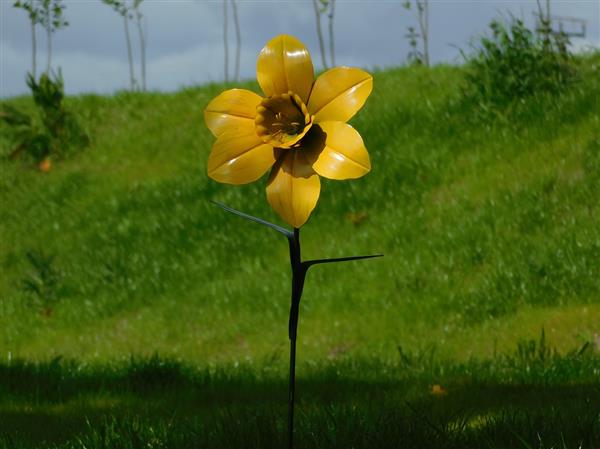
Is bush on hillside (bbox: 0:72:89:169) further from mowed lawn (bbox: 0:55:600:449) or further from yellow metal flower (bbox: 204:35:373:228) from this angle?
yellow metal flower (bbox: 204:35:373:228)

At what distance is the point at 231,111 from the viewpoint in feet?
8.33

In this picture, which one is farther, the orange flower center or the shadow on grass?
the shadow on grass

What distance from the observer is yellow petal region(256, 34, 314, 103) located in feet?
8.21

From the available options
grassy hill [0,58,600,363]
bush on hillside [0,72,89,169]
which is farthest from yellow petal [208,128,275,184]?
bush on hillside [0,72,89,169]

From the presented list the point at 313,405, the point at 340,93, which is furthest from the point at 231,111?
the point at 313,405

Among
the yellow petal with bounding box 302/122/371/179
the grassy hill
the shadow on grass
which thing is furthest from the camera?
the grassy hill

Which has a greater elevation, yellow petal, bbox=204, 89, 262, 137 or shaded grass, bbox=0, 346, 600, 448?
yellow petal, bbox=204, 89, 262, 137

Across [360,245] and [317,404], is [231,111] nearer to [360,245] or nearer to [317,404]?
[317,404]

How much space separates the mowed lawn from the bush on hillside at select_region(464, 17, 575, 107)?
232 mm

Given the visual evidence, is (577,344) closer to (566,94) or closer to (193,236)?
(566,94)

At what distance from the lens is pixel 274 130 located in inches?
98.0

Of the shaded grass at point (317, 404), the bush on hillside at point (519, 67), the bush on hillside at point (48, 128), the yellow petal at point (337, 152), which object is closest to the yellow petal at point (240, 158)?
the yellow petal at point (337, 152)

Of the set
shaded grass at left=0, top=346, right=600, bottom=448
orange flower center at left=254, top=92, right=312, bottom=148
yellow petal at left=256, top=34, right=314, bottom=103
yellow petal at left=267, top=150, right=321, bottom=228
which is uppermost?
yellow petal at left=256, top=34, right=314, bottom=103

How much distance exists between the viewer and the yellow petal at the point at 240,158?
2.47 meters
